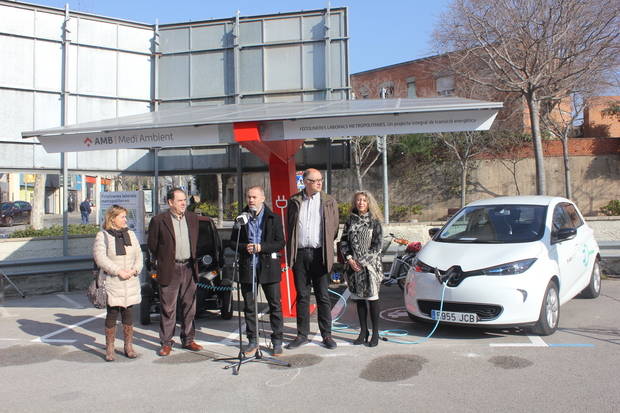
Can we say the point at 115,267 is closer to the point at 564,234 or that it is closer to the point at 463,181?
the point at 564,234

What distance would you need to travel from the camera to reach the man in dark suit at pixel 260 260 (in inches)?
232

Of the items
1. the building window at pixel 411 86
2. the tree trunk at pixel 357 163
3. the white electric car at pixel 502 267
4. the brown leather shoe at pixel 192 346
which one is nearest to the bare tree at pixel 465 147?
the tree trunk at pixel 357 163

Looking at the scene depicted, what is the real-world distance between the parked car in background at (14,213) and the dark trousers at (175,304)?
30.1 meters

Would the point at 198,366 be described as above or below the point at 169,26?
below

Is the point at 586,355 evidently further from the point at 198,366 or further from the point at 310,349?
the point at 198,366

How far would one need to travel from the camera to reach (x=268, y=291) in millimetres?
5984

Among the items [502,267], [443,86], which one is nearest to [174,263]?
[502,267]

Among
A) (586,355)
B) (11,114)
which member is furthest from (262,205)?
(11,114)

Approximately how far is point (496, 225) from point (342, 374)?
3.28 meters

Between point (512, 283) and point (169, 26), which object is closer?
point (512, 283)

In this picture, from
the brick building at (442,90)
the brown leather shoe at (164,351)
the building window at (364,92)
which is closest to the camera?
the brown leather shoe at (164,351)

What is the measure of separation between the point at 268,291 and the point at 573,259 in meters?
4.20

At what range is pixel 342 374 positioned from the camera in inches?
205

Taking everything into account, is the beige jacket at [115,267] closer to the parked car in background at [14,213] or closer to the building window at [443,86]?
the building window at [443,86]
